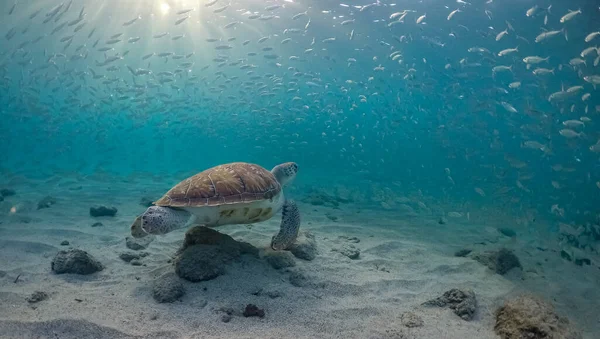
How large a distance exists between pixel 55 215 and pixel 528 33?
2712 cm

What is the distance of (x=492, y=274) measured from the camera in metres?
5.29

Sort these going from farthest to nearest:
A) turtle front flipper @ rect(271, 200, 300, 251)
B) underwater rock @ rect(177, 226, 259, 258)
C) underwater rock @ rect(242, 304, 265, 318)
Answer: turtle front flipper @ rect(271, 200, 300, 251) < underwater rock @ rect(177, 226, 259, 258) < underwater rock @ rect(242, 304, 265, 318)

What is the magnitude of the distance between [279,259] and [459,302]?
2.36 meters

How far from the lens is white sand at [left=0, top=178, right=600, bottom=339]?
300cm

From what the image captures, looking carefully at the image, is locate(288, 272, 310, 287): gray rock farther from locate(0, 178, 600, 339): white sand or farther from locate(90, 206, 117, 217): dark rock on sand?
locate(90, 206, 117, 217): dark rock on sand

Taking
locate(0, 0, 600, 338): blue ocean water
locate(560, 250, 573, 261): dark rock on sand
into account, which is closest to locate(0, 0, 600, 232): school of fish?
locate(0, 0, 600, 338): blue ocean water

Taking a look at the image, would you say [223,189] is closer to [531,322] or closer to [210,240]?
[210,240]

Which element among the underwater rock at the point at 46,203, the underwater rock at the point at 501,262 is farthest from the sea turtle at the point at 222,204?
the underwater rock at the point at 46,203

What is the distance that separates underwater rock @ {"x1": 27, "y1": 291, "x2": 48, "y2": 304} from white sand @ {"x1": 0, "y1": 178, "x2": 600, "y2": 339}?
56mm

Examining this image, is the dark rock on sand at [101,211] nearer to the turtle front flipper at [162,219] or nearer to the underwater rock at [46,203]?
the underwater rock at [46,203]

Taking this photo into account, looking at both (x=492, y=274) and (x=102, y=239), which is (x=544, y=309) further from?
(x=102, y=239)

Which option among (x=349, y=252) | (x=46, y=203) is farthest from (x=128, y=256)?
(x=46, y=203)

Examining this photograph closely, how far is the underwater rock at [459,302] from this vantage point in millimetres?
3629

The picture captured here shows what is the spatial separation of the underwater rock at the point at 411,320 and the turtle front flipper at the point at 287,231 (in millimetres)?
1828
